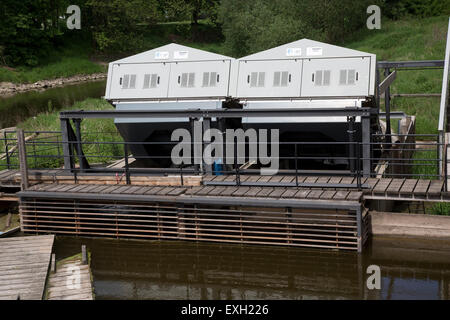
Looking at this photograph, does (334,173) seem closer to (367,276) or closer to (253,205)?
(253,205)

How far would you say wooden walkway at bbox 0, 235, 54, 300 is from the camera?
995 centimetres

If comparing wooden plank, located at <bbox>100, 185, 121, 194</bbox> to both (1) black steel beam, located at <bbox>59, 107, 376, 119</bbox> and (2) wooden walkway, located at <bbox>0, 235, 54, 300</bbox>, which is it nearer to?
(2) wooden walkway, located at <bbox>0, 235, 54, 300</bbox>

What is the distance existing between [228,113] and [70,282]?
476 cm

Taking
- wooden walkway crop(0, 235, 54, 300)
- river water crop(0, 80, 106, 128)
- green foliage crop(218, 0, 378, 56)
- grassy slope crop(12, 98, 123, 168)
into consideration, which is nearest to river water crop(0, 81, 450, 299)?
wooden walkway crop(0, 235, 54, 300)

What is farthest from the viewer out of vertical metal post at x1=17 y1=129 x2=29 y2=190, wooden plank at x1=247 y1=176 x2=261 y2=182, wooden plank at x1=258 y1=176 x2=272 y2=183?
vertical metal post at x1=17 y1=129 x2=29 y2=190

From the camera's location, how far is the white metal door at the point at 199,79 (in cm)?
1452

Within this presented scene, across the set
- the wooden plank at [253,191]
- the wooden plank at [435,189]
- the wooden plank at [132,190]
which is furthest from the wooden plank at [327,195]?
the wooden plank at [132,190]

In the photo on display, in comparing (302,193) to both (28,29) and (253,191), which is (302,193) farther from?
(28,29)

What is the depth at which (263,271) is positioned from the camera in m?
11.2

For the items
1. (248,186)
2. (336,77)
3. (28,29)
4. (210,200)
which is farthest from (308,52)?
(28,29)

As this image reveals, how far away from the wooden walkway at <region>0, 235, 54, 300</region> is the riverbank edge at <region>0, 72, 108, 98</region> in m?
31.6
